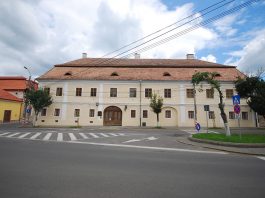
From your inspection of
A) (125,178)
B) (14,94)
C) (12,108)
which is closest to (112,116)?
(12,108)

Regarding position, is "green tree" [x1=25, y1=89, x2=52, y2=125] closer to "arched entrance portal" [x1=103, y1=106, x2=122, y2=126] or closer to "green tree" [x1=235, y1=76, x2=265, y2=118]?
"arched entrance portal" [x1=103, y1=106, x2=122, y2=126]

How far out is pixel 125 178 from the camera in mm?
5555

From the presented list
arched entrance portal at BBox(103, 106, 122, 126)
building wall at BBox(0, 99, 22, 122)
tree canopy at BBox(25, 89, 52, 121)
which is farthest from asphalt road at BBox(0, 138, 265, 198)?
building wall at BBox(0, 99, 22, 122)

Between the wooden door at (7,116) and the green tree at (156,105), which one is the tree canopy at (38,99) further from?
the green tree at (156,105)

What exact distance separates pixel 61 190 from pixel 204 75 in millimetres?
15666

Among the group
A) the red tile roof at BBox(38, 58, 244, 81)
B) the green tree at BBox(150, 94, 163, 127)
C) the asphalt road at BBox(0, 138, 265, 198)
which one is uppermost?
the red tile roof at BBox(38, 58, 244, 81)

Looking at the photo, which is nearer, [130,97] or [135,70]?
[130,97]

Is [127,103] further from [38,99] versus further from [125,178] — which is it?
[125,178]

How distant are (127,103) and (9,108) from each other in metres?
25.1

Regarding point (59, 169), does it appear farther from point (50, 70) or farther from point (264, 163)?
point (50, 70)

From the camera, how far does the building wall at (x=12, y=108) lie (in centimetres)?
3912

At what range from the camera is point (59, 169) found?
6285 mm

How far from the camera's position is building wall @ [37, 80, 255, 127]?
106ft

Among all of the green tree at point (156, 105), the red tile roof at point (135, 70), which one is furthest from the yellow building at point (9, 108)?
the green tree at point (156, 105)
